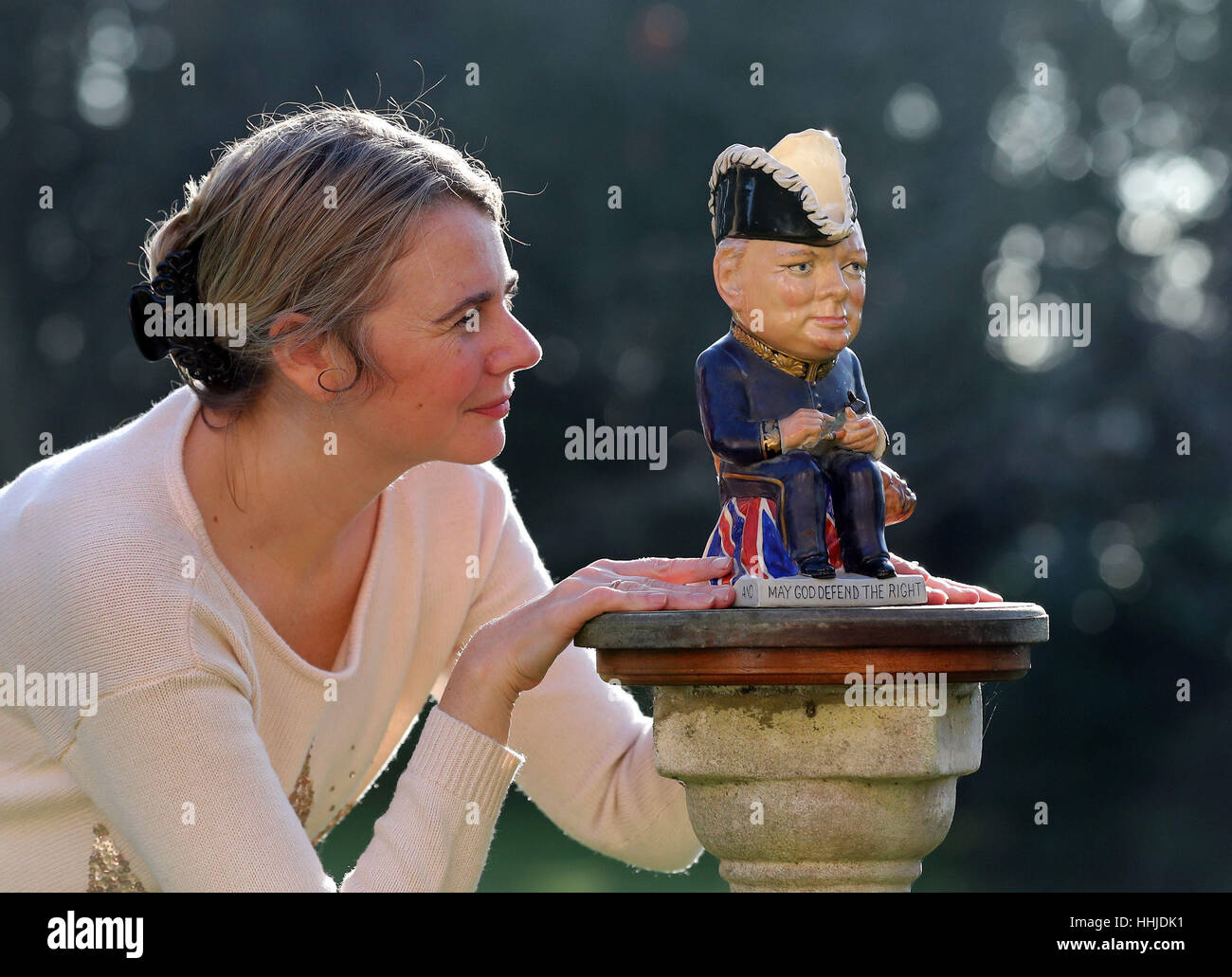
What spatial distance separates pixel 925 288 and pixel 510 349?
662cm

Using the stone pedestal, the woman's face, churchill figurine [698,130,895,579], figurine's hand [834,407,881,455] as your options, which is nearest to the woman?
the woman's face

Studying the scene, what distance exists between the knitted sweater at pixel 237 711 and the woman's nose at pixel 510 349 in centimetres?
59

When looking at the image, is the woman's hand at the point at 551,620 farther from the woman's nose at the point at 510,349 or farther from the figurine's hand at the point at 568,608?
the woman's nose at the point at 510,349

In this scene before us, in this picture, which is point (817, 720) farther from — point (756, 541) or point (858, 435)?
point (858, 435)

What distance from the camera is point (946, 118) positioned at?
9297 millimetres

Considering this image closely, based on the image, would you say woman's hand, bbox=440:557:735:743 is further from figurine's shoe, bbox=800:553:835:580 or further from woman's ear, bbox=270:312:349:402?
woman's ear, bbox=270:312:349:402

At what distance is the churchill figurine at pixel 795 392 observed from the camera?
296 centimetres

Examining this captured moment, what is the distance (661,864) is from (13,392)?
28.2ft

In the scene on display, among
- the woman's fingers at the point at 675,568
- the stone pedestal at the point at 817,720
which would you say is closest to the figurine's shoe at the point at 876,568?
the stone pedestal at the point at 817,720

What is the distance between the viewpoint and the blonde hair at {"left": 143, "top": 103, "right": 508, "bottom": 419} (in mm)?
2977

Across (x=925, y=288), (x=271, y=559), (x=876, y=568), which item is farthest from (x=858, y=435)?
(x=925, y=288)

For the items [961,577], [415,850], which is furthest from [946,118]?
[415,850]

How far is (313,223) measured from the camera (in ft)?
9.77

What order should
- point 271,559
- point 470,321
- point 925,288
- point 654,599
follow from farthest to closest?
point 925,288, point 271,559, point 470,321, point 654,599
